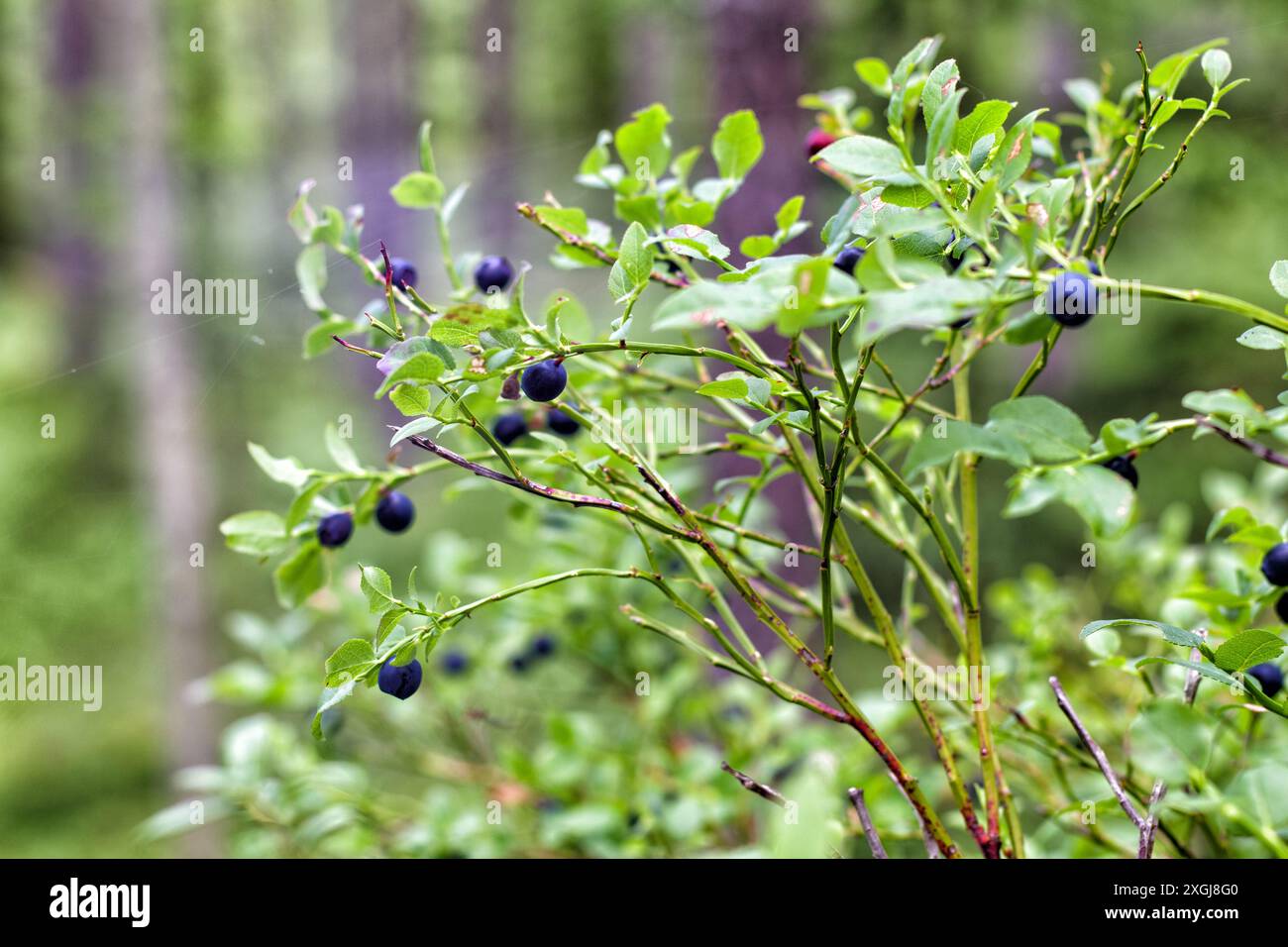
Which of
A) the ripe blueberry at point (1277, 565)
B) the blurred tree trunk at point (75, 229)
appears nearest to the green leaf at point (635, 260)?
the ripe blueberry at point (1277, 565)

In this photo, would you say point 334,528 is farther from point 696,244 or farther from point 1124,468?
point 1124,468

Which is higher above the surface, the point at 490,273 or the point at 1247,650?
the point at 490,273

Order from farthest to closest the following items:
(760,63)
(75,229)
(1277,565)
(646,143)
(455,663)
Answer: (75,229)
(760,63)
(455,663)
(646,143)
(1277,565)

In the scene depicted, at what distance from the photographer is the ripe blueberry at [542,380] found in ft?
1.97

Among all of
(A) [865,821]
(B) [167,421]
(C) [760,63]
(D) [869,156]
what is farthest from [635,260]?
(B) [167,421]

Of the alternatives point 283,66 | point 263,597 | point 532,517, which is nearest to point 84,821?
point 263,597

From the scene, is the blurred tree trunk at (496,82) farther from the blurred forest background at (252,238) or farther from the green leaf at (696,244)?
the green leaf at (696,244)

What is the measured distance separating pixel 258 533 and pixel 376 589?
0.83 feet

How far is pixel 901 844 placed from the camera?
1.35 meters

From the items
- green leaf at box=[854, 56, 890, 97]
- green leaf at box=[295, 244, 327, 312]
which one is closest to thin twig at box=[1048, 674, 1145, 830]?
green leaf at box=[854, 56, 890, 97]

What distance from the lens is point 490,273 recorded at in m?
0.82

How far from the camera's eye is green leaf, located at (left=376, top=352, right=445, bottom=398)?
1.74 feet

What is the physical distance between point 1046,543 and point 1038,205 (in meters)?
3.83
